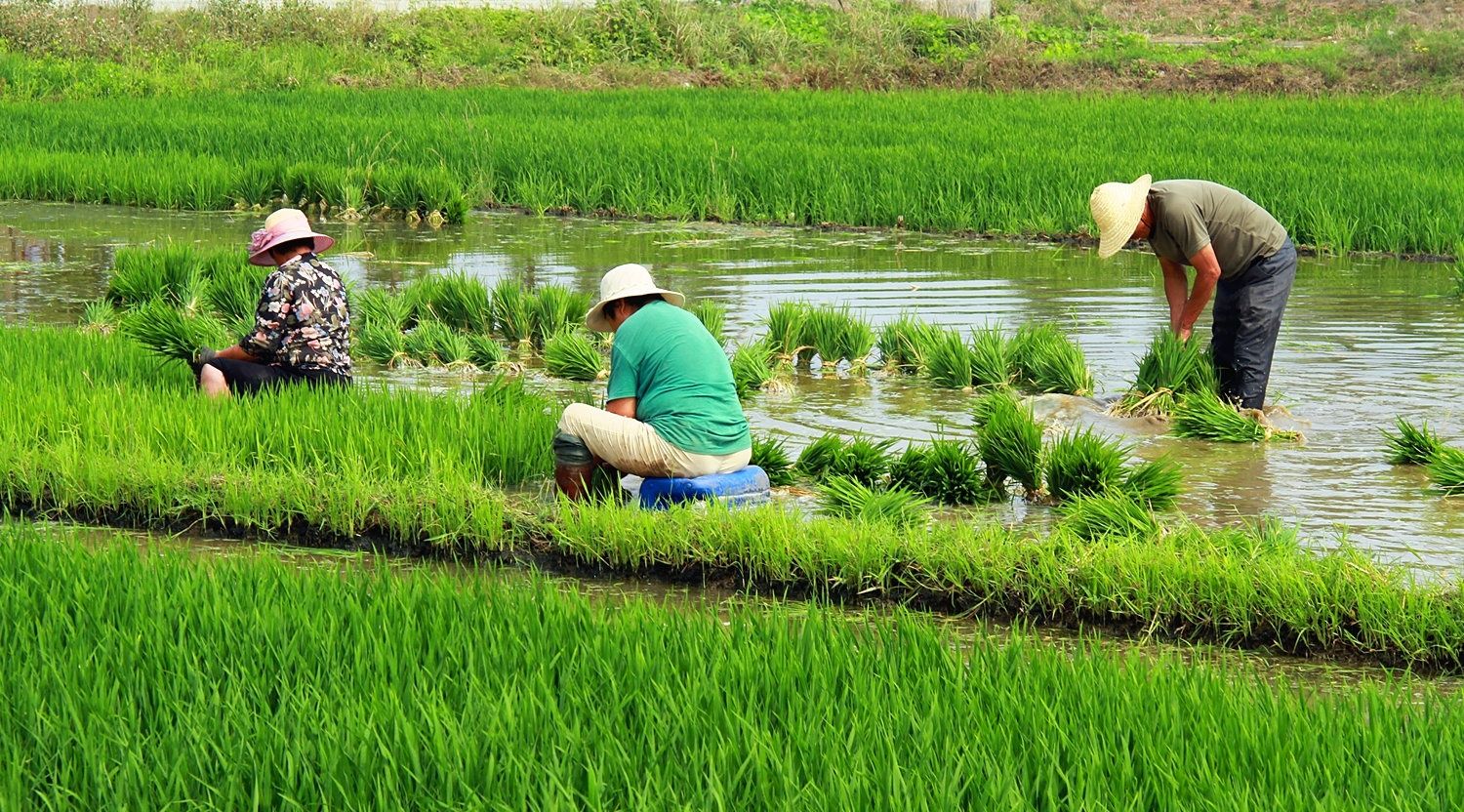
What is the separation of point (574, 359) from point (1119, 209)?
2.61m

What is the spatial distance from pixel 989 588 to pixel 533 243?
26.7ft

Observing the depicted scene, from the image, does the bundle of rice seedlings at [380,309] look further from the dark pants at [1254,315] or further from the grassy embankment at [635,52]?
the grassy embankment at [635,52]

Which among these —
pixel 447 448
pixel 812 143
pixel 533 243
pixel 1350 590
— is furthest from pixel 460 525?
pixel 812 143

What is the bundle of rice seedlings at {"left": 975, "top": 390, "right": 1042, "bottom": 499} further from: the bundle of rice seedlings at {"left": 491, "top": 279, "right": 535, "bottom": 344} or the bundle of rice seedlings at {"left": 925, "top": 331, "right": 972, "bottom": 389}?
the bundle of rice seedlings at {"left": 491, "top": 279, "right": 535, "bottom": 344}

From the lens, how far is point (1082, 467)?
5387mm

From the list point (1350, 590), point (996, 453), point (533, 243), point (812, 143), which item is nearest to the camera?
Answer: point (1350, 590)

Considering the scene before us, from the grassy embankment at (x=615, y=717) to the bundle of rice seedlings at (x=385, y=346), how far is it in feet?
13.8

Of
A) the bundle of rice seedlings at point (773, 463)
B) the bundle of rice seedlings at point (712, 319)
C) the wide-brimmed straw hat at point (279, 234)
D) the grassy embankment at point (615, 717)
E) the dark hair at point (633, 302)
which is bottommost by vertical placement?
the bundle of rice seedlings at point (773, 463)

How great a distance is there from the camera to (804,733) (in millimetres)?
3057

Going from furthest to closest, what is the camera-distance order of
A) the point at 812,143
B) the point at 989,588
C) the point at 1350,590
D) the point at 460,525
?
the point at 812,143 → the point at 460,525 → the point at 989,588 → the point at 1350,590

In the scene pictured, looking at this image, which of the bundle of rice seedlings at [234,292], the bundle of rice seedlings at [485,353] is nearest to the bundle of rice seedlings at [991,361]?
the bundle of rice seedlings at [485,353]

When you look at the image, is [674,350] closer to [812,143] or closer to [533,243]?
[533,243]

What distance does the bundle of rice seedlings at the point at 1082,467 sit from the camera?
17.5ft

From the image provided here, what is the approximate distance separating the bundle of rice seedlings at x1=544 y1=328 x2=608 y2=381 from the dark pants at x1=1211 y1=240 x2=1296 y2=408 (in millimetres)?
2743
